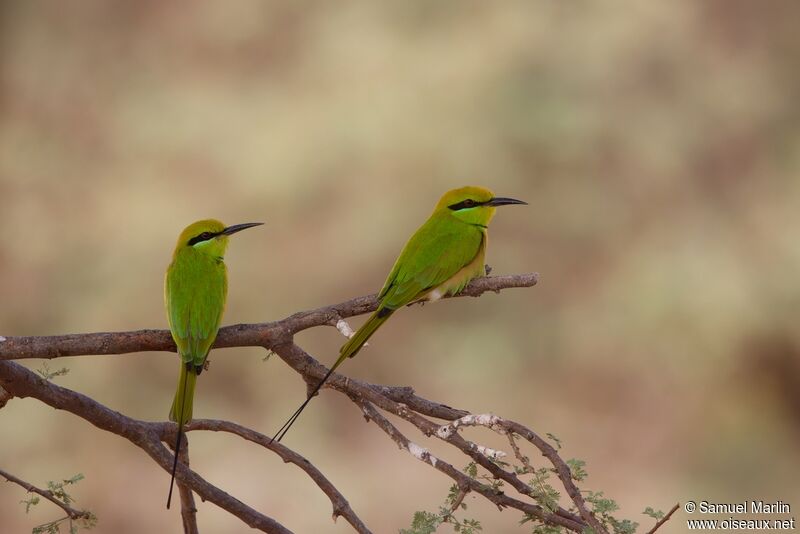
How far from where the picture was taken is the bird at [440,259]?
2402 millimetres

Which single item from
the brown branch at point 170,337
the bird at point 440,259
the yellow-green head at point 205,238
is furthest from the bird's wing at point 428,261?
the yellow-green head at point 205,238

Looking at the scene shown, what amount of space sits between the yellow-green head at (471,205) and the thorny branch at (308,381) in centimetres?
36

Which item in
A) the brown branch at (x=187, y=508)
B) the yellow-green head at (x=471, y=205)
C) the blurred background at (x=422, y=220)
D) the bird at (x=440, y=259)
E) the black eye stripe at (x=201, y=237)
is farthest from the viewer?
the blurred background at (x=422, y=220)

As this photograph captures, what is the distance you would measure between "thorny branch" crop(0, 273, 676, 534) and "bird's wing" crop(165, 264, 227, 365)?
3cm

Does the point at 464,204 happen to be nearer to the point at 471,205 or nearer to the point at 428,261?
the point at 471,205

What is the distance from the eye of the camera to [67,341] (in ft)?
6.97

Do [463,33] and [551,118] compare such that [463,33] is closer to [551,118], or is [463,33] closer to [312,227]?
[551,118]

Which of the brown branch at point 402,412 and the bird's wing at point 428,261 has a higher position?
the bird's wing at point 428,261

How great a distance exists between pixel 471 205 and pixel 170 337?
0.92 meters

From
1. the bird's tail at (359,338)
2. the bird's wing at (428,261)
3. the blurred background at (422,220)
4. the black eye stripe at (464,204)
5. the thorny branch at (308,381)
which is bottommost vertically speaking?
the thorny branch at (308,381)

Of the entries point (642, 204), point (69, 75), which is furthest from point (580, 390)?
point (69, 75)

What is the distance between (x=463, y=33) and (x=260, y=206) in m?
2.04

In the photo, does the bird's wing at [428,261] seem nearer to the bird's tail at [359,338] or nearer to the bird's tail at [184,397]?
the bird's tail at [359,338]

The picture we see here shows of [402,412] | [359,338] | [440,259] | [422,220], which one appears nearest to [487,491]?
[402,412]
